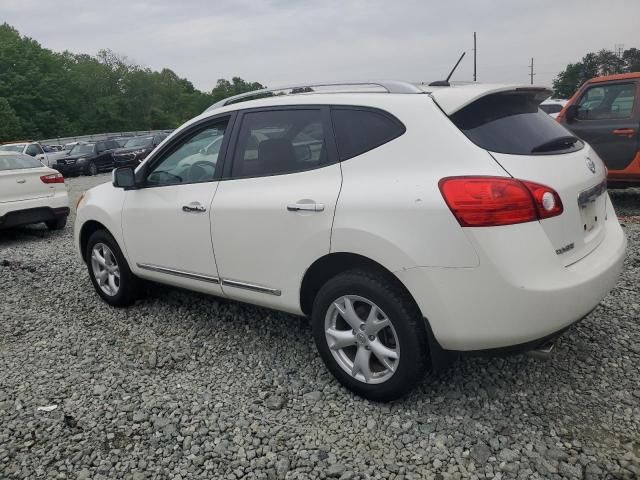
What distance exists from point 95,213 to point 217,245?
1.70 meters

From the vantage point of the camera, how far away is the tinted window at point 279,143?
3141mm

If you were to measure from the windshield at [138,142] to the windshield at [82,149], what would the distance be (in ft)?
5.46

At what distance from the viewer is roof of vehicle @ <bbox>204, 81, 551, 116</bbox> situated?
2.75m

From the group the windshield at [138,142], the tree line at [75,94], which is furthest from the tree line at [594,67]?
the tree line at [75,94]

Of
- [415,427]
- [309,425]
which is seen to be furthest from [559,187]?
[309,425]

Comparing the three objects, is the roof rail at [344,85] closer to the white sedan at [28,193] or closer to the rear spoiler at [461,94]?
the rear spoiler at [461,94]

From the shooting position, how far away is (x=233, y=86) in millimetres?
114188

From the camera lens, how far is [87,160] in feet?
77.8

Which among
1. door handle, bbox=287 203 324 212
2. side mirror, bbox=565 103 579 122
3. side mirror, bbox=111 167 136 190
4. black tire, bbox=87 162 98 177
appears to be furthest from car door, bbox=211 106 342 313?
black tire, bbox=87 162 98 177

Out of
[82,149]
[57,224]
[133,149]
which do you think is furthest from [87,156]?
[57,224]

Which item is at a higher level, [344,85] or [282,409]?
[344,85]

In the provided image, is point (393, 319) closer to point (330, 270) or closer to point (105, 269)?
point (330, 270)

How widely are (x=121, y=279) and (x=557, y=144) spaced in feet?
11.6

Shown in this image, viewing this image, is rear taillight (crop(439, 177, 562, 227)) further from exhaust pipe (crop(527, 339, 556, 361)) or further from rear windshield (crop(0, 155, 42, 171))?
rear windshield (crop(0, 155, 42, 171))
